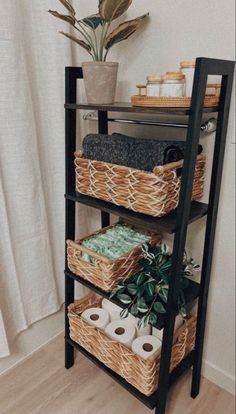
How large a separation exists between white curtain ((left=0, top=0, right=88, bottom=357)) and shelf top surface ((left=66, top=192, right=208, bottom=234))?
21 centimetres

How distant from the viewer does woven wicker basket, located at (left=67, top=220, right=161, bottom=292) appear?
3.46 feet

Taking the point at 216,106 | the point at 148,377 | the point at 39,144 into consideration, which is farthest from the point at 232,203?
the point at 39,144

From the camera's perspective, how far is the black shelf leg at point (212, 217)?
0.92m

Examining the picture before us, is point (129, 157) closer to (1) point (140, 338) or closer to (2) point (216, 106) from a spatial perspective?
(2) point (216, 106)

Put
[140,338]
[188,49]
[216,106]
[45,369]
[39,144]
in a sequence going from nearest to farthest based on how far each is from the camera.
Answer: [216,106] → [188,49] → [140,338] → [39,144] → [45,369]

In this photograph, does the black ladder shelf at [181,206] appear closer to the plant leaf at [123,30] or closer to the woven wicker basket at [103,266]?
the woven wicker basket at [103,266]

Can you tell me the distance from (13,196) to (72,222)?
238 mm

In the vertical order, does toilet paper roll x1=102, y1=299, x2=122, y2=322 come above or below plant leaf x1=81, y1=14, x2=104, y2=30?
below

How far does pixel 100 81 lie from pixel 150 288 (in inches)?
26.5

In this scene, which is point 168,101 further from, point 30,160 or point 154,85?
point 30,160

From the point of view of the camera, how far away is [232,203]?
1.08 metres

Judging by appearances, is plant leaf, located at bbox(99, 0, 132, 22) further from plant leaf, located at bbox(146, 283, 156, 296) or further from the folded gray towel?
plant leaf, located at bbox(146, 283, 156, 296)

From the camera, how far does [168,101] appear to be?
846mm

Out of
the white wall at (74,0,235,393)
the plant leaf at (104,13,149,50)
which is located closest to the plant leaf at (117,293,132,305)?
the white wall at (74,0,235,393)
